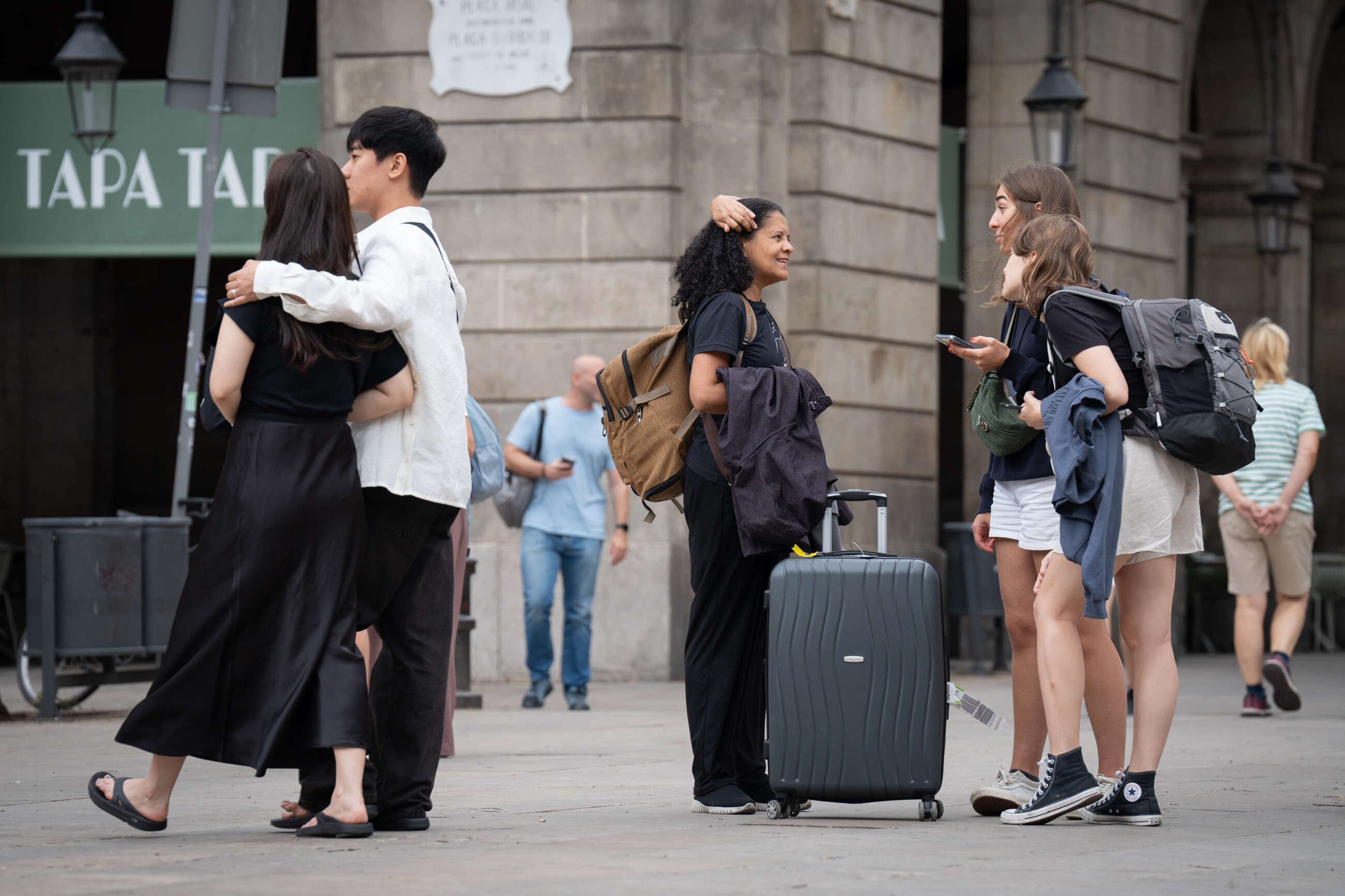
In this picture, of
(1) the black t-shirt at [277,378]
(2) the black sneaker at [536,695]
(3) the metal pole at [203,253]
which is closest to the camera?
(1) the black t-shirt at [277,378]

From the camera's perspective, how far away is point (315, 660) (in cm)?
500

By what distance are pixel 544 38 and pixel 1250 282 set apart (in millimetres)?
8947

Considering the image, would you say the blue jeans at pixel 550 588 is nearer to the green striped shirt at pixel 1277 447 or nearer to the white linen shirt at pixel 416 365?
the green striped shirt at pixel 1277 447

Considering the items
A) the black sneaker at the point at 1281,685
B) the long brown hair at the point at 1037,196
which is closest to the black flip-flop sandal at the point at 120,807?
the long brown hair at the point at 1037,196

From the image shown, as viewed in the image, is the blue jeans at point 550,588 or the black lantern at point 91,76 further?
the black lantern at point 91,76

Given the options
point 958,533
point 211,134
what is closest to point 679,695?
point 958,533

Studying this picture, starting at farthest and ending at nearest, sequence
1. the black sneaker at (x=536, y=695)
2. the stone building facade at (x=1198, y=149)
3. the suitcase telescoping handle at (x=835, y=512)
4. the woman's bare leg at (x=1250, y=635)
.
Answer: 1. the stone building facade at (x=1198, y=149)
2. the black sneaker at (x=536, y=695)
3. the woman's bare leg at (x=1250, y=635)
4. the suitcase telescoping handle at (x=835, y=512)

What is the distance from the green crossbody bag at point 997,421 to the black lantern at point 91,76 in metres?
8.18

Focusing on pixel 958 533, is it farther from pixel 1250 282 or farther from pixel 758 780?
pixel 758 780

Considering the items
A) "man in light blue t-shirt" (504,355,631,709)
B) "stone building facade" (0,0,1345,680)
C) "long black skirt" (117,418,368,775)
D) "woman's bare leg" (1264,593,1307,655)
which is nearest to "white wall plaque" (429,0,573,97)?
"stone building facade" (0,0,1345,680)

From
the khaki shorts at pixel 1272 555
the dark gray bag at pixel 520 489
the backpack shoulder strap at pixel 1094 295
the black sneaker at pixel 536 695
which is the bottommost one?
the black sneaker at pixel 536 695

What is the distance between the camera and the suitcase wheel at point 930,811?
562 cm

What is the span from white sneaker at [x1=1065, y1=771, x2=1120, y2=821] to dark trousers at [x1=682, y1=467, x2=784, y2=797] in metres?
0.95

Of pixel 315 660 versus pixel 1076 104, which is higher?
pixel 1076 104
